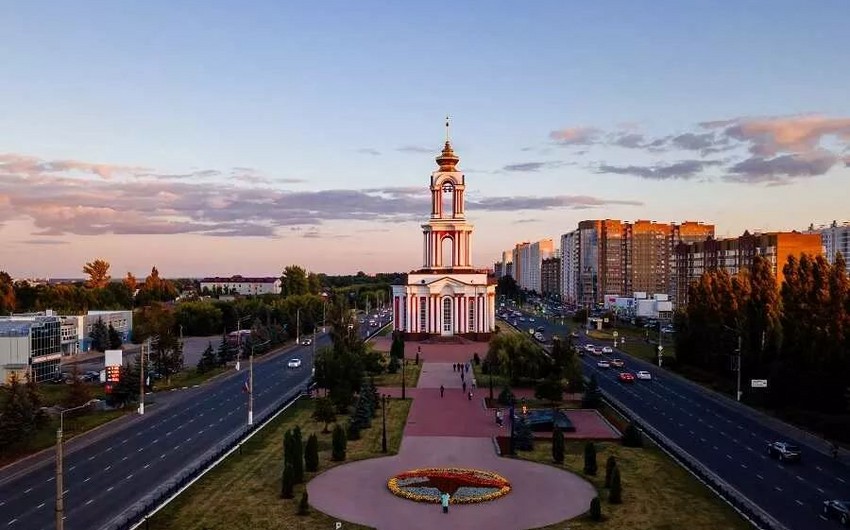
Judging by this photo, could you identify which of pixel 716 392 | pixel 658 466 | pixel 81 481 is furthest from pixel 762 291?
pixel 81 481

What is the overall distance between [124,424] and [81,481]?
57.5ft

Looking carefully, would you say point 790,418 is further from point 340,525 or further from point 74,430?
point 74,430

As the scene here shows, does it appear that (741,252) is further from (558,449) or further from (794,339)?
(558,449)

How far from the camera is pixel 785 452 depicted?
45.0 m

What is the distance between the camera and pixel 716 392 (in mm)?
72625

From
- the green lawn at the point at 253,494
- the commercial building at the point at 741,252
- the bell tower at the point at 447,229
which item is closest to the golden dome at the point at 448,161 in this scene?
the bell tower at the point at 447,229

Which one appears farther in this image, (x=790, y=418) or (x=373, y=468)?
(x=790, y=418)

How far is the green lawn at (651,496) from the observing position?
112 ft

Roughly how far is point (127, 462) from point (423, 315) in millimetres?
83457

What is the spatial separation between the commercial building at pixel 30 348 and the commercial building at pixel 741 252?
101 meters

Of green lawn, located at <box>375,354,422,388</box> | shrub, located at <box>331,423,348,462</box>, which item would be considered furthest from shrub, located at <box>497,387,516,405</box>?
shrub, located at <box>331,423,348,462</box>

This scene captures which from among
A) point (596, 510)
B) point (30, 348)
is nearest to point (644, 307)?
point (30, 348)

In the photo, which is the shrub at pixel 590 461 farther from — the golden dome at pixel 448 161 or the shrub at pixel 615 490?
the golden dome at pixel 448 161

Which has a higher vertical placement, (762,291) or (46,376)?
(762,291)
